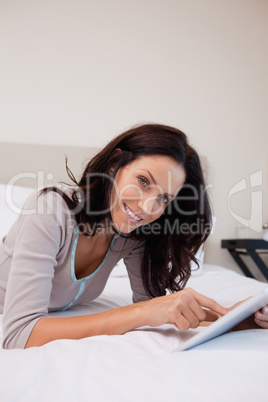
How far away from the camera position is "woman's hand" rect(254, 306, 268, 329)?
81 cm

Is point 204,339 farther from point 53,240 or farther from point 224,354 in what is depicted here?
point 53,240

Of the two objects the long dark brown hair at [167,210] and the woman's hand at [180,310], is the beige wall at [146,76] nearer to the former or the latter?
the long dark brown hair at [167,210]

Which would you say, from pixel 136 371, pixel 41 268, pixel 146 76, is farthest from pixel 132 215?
pixel 146 76

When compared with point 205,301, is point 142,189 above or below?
above

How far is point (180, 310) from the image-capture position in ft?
2.56

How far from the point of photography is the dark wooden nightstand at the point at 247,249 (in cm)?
253

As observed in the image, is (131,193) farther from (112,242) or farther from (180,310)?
(180,310)

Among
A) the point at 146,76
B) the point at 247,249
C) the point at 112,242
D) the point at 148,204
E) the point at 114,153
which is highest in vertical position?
the point at 146,76

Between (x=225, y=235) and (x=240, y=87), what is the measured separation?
116cm

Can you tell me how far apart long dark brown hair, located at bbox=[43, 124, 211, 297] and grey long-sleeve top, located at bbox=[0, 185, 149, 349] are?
0.23 feet

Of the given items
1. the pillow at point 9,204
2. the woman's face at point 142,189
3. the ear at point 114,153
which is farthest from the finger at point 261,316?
the pillow at point 9,204

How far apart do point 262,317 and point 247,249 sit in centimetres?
179

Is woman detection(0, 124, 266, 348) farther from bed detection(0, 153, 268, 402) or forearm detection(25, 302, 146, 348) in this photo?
bed detection(0, 153, 268, 402)

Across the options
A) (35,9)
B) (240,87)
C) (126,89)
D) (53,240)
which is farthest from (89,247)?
(240,87)
